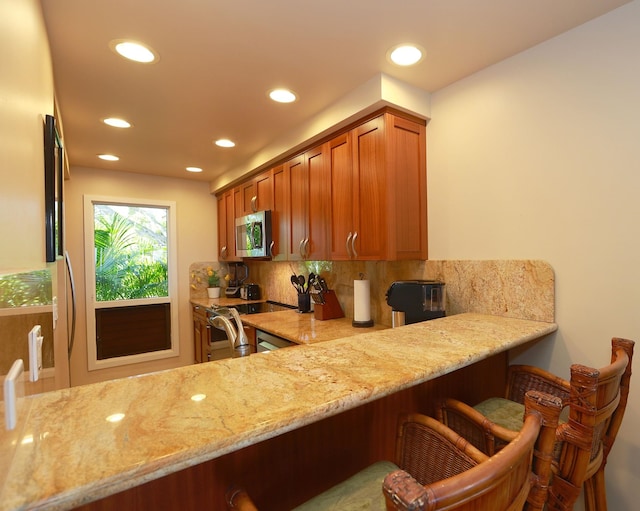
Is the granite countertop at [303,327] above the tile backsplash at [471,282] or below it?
below

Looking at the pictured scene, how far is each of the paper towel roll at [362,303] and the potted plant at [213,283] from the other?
7.70 feet

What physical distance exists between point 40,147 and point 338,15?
1282 millimetres

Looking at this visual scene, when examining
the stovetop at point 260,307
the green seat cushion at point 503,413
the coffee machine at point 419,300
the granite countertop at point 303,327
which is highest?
the coffee machine at point 419,300

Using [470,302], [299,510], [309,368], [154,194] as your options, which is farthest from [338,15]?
[154,194]

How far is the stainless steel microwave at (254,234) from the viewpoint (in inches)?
115

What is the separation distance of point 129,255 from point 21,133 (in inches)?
123

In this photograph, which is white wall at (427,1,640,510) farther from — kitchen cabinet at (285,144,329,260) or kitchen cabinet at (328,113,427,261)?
kitchen cabinet at (285,144,329,260)

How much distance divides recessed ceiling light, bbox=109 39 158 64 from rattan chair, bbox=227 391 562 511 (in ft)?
5.96

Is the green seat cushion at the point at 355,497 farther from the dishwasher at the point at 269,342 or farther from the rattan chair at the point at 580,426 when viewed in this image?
the dishwasher at the point at 269,342

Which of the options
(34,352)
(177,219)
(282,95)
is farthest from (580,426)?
(177,219)

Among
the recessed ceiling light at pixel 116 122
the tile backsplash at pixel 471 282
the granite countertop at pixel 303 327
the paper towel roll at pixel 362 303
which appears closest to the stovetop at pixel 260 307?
the granite countertop at pixel 303 327

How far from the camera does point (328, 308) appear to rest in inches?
98.3

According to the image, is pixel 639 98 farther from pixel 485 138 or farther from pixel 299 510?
pixel 299 510

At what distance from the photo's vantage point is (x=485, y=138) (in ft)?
5.74
